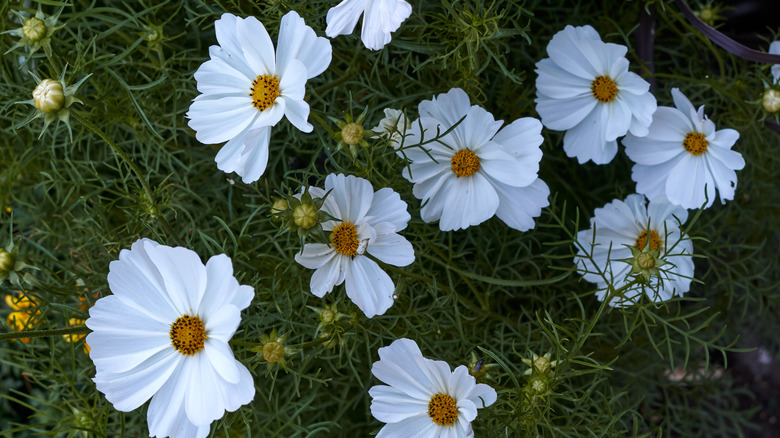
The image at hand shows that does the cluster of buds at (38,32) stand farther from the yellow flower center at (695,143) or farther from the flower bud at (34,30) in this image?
the yellow flower center at (695,143)

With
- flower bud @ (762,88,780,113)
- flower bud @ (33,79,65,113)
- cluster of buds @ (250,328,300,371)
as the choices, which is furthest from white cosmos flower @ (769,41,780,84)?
flower bud @ (33,79,65,113)

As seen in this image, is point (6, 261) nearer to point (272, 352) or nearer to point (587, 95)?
point (272, 352)

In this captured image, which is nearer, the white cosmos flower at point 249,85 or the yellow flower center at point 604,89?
the white cosmos flower at point 249,85

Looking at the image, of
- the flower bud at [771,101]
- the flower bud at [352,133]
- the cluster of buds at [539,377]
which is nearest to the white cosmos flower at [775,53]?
the flower bud at [771,101]

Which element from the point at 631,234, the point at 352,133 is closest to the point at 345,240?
the point at 352,133

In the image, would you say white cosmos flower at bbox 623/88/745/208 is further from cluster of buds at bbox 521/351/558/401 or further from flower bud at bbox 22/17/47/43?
flower bud at bbox 22/17/47/43

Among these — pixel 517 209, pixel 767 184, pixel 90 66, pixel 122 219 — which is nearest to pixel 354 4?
pixel 517 209
